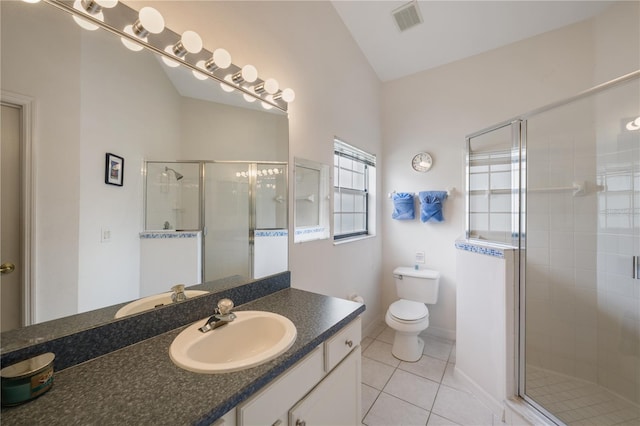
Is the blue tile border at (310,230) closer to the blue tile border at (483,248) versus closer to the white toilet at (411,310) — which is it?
the white toilet at (411,310)

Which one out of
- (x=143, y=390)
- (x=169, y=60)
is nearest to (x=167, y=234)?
(x=143, y=390)

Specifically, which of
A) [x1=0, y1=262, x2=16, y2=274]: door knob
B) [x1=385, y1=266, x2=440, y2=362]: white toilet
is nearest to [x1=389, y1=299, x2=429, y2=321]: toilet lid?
[x1=385, y1=266, x2=440, y2=362]: white toilet

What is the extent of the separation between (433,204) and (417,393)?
164 cm

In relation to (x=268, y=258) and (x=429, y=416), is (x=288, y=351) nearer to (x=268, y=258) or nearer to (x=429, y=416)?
(x=268, y=258)

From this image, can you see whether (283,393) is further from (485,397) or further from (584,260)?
(584,260)

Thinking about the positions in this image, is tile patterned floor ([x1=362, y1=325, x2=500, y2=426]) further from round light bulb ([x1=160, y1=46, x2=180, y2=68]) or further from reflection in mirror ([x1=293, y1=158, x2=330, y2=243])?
round light bulb ([x1=160, y1=46, x2=180, y2=68])

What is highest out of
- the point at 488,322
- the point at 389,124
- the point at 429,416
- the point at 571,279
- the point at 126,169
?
the point at 389,124

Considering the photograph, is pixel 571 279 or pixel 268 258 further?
pixel 571 279

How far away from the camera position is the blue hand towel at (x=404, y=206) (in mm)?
2678

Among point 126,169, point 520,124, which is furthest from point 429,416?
point 126,169

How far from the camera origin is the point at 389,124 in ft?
9.50

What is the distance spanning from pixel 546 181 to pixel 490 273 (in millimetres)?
834

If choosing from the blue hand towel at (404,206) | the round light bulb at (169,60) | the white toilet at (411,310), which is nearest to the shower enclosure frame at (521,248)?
the white toilet at (411,310)

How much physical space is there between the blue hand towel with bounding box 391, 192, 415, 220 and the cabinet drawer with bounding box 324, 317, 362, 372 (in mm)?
1734
